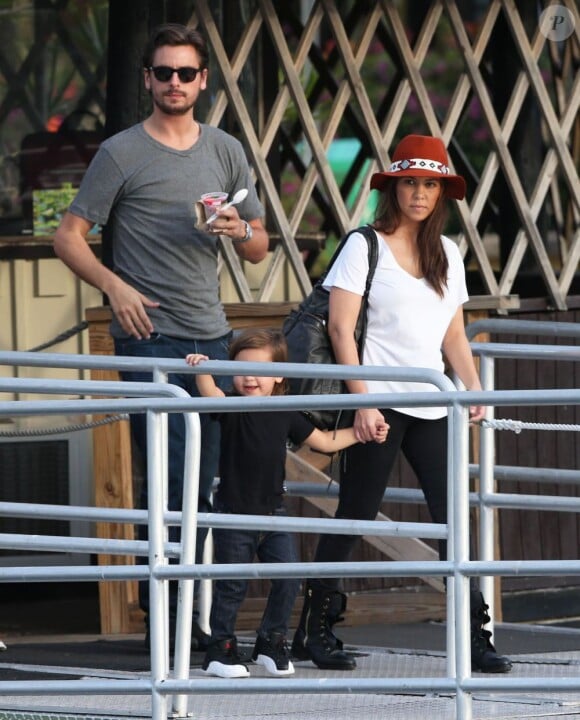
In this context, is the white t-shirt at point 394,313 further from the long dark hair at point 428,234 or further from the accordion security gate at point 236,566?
the accordion security gate at point 236,566

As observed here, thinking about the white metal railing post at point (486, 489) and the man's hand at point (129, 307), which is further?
the white metal railing post at point (486, 489)

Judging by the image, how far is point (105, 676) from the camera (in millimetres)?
5781

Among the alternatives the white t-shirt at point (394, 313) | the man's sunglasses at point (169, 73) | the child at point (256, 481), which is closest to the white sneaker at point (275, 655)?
the child at point (256, 481)

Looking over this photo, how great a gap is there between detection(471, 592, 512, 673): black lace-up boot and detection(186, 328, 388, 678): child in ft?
1.94

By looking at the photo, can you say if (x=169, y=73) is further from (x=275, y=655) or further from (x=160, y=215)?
(x=275, y=655)

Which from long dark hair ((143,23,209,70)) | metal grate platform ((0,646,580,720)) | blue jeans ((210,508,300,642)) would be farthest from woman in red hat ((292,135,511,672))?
long dark hair ((143,23,209,70))

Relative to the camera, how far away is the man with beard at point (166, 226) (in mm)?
5914

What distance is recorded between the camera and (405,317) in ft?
18.6

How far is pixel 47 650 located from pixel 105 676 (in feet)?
3.22

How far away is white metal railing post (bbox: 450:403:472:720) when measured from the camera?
14.3 feet

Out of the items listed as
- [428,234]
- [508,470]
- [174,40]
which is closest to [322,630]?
[508,470]

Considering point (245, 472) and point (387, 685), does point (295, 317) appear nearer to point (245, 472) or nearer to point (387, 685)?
point (245, 472)

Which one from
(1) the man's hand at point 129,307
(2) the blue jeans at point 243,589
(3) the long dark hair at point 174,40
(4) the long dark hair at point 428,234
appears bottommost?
(2) the blue jeans at point 243,589

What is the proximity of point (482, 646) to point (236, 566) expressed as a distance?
1.41 metres
